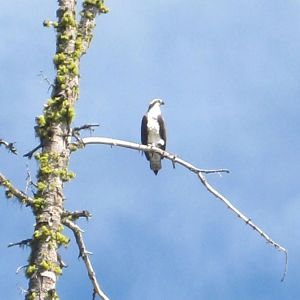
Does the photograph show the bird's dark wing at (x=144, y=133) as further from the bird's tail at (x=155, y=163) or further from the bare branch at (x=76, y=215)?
the bare branch at (x=76, y=215)

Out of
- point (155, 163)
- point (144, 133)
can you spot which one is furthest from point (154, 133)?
point (155, 163)

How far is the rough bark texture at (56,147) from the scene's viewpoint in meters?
8.78

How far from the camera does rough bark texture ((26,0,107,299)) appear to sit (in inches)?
346

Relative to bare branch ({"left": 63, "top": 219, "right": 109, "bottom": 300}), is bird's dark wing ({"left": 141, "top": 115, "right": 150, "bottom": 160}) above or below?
above

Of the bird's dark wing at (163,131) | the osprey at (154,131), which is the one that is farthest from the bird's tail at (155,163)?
the bird's dark wing at (163,131)

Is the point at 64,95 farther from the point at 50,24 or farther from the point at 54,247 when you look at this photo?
the point at 54,247

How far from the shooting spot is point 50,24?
10.1m

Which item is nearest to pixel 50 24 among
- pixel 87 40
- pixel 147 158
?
pixel 87 40

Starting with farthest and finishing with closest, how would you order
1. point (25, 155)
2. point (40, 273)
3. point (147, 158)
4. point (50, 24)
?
point (147, 158)
point (50, 24)
point (25, 155)
point (40, 273)

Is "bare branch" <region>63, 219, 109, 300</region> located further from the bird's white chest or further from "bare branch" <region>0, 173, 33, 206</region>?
the bird's white chest

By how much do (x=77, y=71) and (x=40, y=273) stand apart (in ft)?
6.95

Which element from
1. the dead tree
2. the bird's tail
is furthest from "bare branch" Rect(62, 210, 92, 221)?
the bird's tail

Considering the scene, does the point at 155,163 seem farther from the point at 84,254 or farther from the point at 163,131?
→ the point at 84,254

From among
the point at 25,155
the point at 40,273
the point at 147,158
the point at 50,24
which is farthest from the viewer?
the point at 147,158
